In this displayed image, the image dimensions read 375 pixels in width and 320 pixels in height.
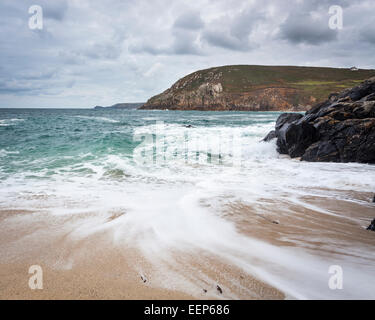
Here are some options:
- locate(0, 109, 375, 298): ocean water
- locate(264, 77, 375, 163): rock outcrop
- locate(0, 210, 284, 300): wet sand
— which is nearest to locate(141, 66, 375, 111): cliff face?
locate(264, 77, 375, 163): rock outcrop

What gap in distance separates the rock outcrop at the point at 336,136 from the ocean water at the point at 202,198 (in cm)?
77

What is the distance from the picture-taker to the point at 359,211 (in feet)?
12.3

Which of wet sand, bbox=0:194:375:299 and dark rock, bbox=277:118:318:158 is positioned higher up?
dark rock, bbox=277:118:318:158

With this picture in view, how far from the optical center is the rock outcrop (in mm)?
7578

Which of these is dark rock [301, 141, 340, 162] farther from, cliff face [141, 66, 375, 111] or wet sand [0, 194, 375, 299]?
cliff face [141, 66, 375, 111]

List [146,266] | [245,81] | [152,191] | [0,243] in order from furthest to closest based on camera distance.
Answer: [245,81], [152,191], [0,243], [146,266]

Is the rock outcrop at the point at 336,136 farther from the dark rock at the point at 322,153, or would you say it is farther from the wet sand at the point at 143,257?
the wet sand at the point at 143,257

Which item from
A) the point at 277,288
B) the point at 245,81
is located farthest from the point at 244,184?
the point at 245,81

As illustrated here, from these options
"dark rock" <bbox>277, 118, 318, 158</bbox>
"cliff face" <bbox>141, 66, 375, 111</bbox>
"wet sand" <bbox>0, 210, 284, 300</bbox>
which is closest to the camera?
"wet sand" <bbox>0, 210, 284, 300</bbox>

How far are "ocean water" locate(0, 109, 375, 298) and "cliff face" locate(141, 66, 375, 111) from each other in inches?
3438

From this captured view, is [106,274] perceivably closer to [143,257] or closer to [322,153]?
[143,257]

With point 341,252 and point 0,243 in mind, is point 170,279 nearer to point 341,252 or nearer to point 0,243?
point 341,252

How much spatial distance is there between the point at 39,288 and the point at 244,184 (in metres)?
4.60

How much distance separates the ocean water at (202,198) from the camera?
7.72ft
